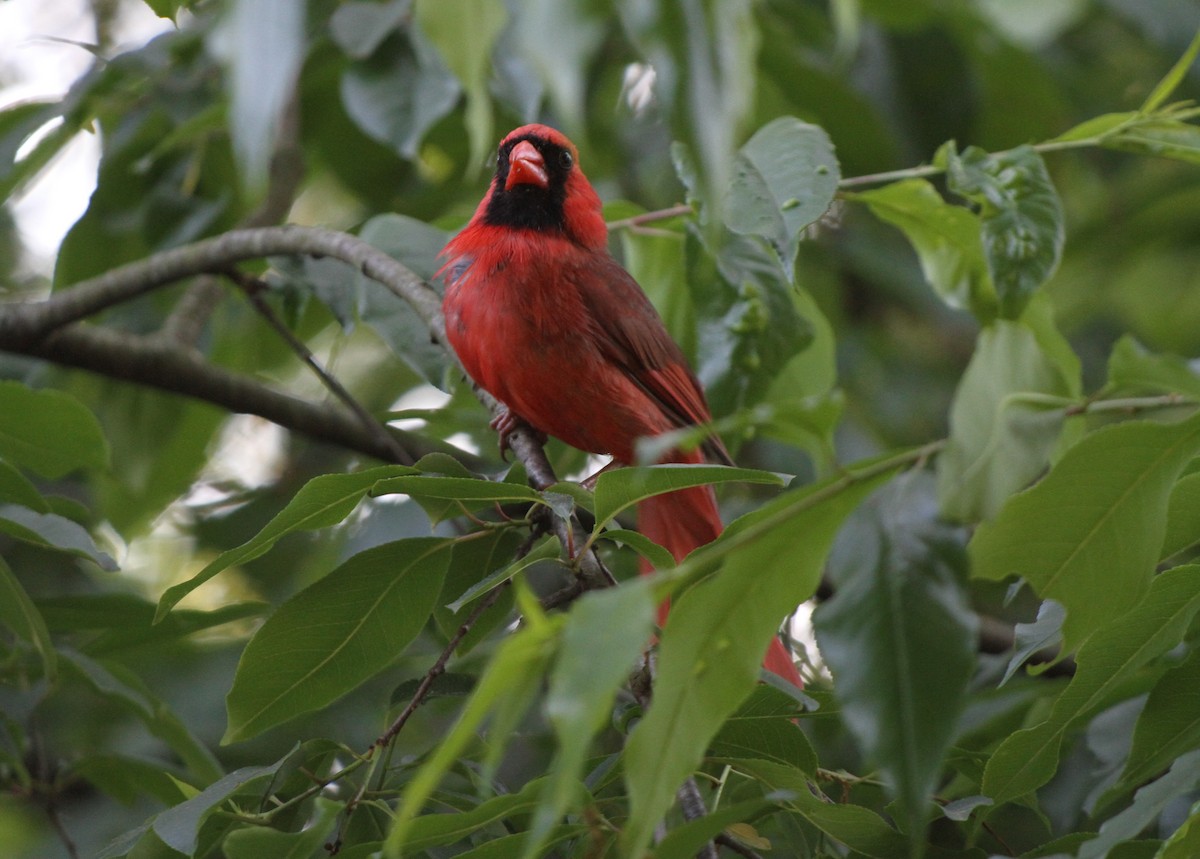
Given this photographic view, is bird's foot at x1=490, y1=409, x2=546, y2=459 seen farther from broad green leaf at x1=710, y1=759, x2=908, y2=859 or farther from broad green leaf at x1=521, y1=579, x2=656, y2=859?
broad green leaf at x1=521, y1=579, x2=656, y2=859

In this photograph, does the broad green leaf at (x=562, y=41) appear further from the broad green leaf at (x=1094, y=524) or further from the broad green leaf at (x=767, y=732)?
the broad green leaf at (x=767, y=732)

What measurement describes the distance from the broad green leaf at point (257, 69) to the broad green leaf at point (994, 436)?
556 millimetres

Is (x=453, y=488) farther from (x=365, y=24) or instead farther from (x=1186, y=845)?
(x=365, y=24)

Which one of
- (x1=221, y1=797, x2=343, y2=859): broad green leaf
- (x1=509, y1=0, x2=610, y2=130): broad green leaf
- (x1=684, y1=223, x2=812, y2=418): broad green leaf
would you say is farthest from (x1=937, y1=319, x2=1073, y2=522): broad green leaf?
(x1=684, y1=223, x2=812, y2=418): broad green leaf

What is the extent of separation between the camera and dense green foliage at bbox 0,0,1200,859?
985 millimetres

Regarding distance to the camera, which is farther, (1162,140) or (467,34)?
(1162,140)

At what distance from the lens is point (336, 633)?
62.5 inches

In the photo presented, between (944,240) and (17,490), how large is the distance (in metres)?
1.45

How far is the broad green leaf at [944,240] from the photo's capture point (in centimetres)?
196

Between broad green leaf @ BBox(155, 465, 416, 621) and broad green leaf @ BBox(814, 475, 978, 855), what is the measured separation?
614mm

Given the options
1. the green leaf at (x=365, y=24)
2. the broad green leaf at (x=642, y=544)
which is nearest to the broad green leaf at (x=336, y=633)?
the broad green leaf at (x=642, y=544)

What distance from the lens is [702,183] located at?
83 cm

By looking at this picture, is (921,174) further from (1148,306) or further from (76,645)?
(1148,306)

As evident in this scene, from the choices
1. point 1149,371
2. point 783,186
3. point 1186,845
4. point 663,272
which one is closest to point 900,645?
point 1149,371
